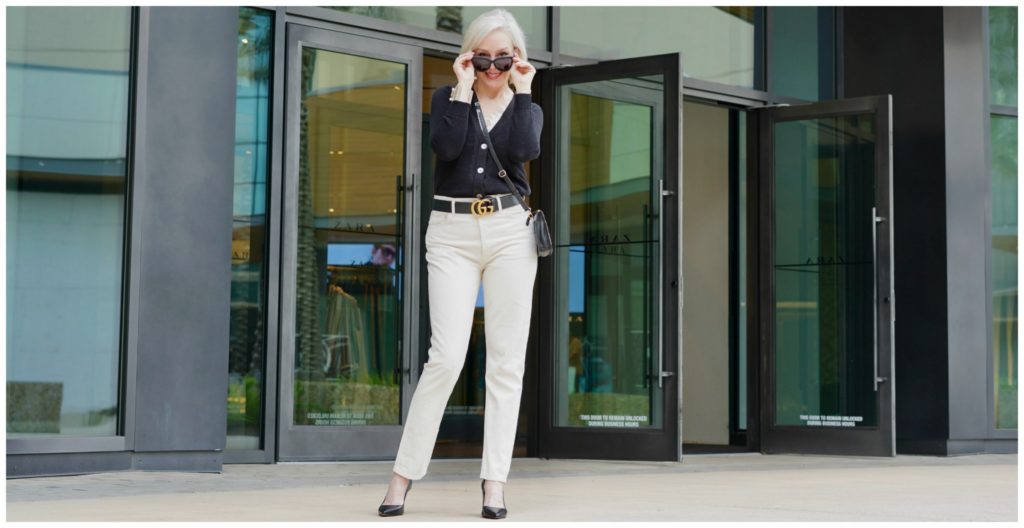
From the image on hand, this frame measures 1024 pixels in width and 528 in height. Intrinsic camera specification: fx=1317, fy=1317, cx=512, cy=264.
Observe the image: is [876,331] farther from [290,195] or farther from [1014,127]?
[290,195]

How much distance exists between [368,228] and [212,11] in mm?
1360

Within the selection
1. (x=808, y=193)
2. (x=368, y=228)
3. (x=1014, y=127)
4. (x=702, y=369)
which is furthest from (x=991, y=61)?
(x=368, y=228)

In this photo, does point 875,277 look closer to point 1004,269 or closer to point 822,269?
point 822,269

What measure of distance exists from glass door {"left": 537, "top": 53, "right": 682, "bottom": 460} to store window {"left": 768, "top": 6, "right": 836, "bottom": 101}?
1.40 metres

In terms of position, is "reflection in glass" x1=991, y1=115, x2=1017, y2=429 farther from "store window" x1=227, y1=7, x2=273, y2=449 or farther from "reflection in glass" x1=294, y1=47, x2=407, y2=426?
"store window" x1=227, y1=7, x2=273, y2=449

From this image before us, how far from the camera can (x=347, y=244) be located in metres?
6.22

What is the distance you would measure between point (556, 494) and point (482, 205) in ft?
3.84

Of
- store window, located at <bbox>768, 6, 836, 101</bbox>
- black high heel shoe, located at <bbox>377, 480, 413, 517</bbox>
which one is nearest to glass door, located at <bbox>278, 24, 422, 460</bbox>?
store window, located at <bbox>768, 6, 836, 101</bbox>

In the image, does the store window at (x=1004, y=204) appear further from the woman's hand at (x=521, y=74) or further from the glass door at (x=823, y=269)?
the woman's hand at (x=521, y=74)

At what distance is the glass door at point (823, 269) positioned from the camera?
24.2 feet

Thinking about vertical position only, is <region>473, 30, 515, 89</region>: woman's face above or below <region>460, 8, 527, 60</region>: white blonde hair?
below

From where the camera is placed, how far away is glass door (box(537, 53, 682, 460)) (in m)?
6.61

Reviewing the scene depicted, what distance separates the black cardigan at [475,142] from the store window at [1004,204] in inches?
202

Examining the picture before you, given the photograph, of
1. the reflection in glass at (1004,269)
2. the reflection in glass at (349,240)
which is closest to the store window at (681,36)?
the reflection in glass at (349,240)
